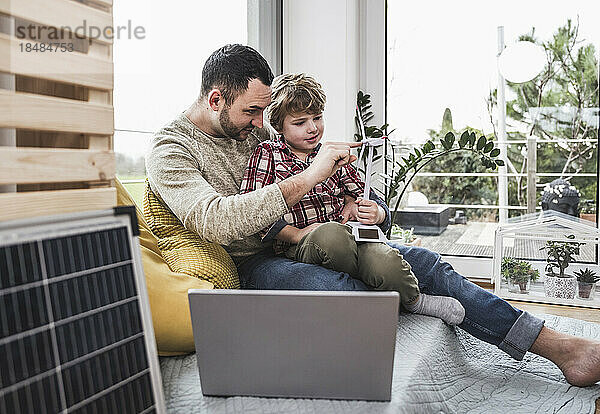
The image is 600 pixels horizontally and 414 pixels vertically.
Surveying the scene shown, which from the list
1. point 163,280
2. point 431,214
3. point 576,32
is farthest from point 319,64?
point 163,280

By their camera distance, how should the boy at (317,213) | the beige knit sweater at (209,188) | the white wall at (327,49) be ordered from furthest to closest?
the white wall at (327,49) → the boy at (317,213) → the beige knit sweater at (209,188)

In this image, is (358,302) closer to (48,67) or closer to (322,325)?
(322,325)

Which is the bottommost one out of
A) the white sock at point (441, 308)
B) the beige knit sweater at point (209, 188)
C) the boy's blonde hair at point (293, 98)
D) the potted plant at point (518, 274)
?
the potted plant at point (518, 274)

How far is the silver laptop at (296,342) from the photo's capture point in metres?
1.18

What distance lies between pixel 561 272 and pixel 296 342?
2.09 metres

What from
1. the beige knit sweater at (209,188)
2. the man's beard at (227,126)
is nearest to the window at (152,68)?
the beige knit sweater at (209,188)

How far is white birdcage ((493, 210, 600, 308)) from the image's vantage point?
2.85 meters

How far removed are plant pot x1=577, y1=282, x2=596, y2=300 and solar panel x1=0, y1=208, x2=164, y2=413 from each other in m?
2.34

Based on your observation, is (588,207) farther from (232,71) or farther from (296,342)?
(296,342)

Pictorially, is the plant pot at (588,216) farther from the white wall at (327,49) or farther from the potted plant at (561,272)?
the white wall at (327,49)

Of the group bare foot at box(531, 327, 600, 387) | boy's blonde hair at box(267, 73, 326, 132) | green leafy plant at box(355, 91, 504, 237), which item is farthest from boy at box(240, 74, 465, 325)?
green leafy plant at box(355, 91, 504, 237)

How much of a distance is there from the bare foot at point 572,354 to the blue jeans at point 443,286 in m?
0.04

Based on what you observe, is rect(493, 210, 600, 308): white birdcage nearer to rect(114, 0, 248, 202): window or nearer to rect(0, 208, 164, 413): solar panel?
rect(114, 0, 248, 202): window

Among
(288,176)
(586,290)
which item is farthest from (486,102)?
(288,176)
